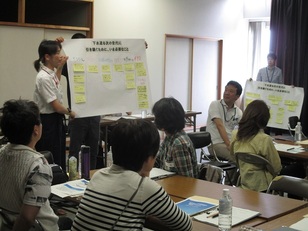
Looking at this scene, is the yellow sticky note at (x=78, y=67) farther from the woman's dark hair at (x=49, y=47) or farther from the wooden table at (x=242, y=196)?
the wooden table at (x=242, y=196)

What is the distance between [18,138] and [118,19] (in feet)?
18.7

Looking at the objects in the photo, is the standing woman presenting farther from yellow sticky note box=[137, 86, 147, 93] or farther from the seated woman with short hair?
the seated woman with short hair

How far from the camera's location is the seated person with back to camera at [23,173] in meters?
2.12

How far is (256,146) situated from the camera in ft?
12.1

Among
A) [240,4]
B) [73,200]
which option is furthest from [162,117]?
[240,4]

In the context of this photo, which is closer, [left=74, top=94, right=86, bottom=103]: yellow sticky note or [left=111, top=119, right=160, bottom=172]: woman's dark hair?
[left=111, top=119, right=160, bottom=172]: woman's dark hair

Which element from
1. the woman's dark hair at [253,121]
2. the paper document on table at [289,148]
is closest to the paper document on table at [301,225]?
the woman's dark hair at [253,121]

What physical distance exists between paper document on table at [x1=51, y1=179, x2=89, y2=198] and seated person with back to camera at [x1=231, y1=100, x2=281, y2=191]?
1381mm

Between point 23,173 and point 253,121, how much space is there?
208 cm

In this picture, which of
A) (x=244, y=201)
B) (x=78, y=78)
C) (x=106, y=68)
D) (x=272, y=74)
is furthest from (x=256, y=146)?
(x=272, y=74)

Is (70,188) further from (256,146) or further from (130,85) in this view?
(130,85)

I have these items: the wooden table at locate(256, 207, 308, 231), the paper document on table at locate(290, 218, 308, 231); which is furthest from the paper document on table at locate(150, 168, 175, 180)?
the paper document on table at locate(290, 218, 308, 231)

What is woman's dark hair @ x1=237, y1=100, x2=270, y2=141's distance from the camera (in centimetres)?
371

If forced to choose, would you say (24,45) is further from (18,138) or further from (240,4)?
(240,4)
